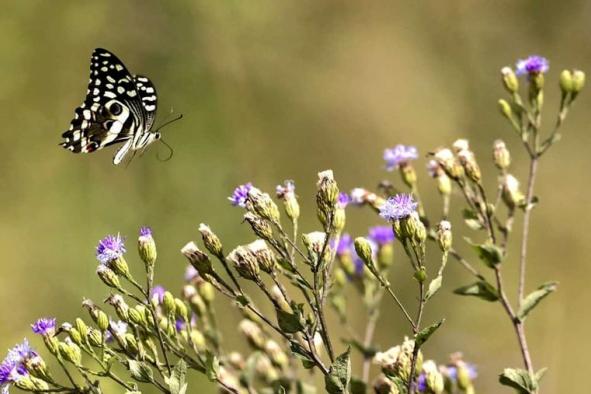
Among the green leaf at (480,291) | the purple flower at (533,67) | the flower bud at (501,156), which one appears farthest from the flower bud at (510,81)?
the green leaf at (480,291)

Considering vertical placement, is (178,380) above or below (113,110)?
below

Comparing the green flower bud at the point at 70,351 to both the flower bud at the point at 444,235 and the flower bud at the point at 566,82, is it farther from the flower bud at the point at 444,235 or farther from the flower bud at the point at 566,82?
the flower bud at the point at 566,82

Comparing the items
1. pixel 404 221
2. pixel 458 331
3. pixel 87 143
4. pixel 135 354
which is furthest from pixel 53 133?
pixel 404 221

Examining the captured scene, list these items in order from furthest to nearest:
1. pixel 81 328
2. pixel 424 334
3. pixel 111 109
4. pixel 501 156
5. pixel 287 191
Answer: pixel 111 109, pixel 501 156, pixel 287 191, pixel 81 328, pixel 424 334

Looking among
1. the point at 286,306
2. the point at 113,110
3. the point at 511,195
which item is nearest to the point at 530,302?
the point at 511,195

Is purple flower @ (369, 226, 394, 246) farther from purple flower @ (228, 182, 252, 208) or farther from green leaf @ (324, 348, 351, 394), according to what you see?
green leaf @ (324, 348, 351, 394)

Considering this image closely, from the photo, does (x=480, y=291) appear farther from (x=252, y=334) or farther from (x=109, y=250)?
(x=109, y=250)

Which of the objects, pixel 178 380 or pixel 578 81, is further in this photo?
pixel 578 81
